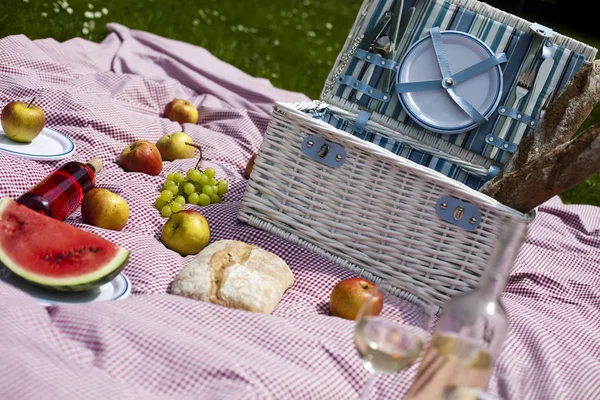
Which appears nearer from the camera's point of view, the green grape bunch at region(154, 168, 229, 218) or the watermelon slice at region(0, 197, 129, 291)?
the watermelon slice at region(0, 197, 129, 291)

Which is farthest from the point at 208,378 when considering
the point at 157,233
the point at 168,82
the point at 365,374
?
the point at 168,82

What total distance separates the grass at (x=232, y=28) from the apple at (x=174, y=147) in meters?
1.78

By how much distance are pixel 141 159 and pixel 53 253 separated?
1020 mm

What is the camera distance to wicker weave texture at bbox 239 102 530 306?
8.09 ft

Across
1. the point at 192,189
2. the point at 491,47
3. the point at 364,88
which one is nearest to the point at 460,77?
the point at 491,47

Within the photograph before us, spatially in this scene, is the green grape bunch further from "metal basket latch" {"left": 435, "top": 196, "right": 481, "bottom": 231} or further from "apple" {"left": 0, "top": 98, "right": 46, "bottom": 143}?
"metal basket latch" {"left": 435, "top": 196, "right": 481, "bottom": 231}

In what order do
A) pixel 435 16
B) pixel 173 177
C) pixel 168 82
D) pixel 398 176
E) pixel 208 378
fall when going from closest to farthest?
pixel 208 378
pixel 398 176
pixel 173 177
pixel 435 16
pixel 168 82

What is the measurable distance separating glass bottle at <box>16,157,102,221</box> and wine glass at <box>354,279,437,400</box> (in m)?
1.27

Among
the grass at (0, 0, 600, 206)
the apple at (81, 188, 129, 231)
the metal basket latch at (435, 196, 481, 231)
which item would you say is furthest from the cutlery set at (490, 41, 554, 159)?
the grass at (0, 0, 600, 206)

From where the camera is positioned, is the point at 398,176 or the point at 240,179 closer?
the point at 398,176

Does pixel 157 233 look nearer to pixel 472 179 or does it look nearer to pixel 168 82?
pixel 472 179

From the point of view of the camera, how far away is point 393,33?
3213 mm

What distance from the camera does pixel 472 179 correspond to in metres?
3.22

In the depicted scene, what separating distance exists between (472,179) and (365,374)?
59.0 inches
